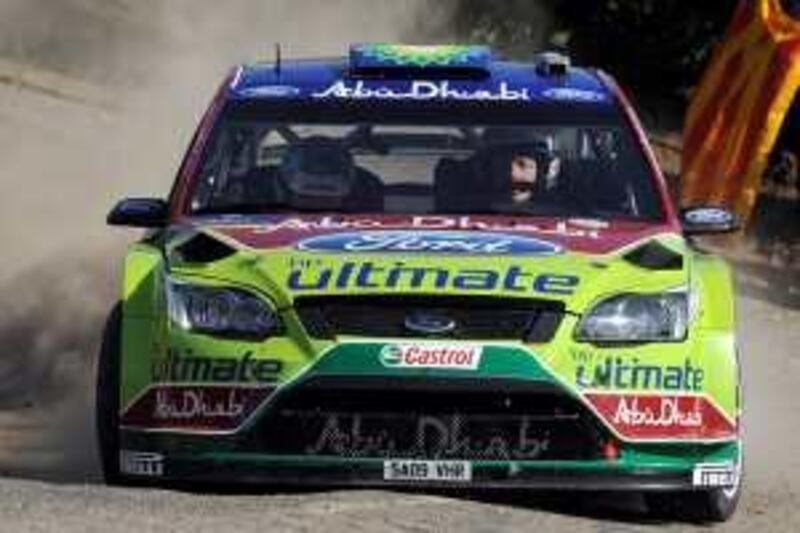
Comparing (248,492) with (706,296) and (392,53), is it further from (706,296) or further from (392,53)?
(392,53)

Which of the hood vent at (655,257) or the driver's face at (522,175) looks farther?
the driver's face at (522,175)

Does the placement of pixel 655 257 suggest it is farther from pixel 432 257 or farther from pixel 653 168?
pixel 653 168

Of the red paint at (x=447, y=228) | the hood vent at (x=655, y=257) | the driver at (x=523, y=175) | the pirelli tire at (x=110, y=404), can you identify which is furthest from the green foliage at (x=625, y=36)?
the pirelli tire at (x=110, y=404)

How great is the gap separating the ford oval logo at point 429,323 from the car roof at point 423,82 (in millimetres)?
1830

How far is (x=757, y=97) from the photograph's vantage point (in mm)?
16781

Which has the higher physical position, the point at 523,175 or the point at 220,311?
the point at 523,175

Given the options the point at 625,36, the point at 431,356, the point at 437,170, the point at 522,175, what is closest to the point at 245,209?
the point at 437,170

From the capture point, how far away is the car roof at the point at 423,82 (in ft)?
32.2

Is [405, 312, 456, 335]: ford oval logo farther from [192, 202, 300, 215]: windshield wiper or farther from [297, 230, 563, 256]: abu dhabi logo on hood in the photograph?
[192, 202, 300, 215]: windshield wiper

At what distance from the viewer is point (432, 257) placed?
840 centimetres

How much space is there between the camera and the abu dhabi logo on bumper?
26.5 ft

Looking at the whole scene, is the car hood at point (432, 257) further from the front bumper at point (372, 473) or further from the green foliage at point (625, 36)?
the green foliage at point (625, 36)

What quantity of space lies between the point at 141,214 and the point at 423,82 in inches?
54.4

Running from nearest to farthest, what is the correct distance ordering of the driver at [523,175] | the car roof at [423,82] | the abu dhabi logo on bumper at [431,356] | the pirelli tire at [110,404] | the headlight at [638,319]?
the abu dhabi logo on bumper at [431,356] → the headlight at [638,319] → the pirelli tire at [110,404] → the driver at [523,175] → the car roof at [423,82]
